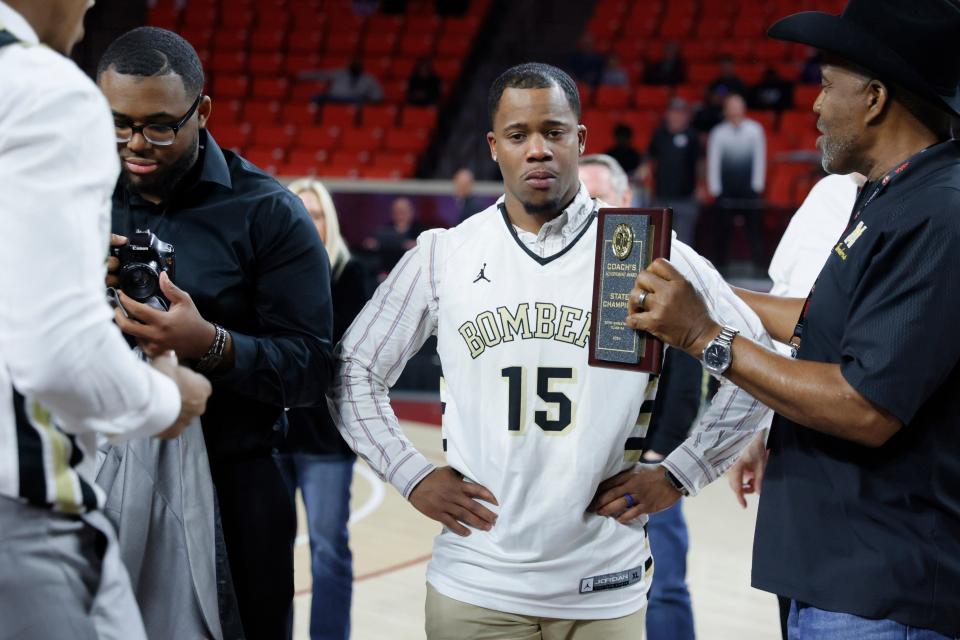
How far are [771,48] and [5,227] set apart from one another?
14447 mm

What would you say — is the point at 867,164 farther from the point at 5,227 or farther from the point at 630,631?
the point at 5,227

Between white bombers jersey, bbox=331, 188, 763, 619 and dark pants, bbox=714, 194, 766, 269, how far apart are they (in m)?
7.38

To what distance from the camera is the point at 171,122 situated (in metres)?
2.47

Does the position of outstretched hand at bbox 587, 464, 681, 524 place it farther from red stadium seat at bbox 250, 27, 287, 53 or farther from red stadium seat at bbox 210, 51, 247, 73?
red stadium seat at bbox 250, 27, 287, 53

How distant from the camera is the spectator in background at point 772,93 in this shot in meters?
13.4

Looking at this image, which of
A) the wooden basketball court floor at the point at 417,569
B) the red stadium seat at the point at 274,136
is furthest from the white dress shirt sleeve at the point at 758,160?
the red stadium seat at the point at 274,136

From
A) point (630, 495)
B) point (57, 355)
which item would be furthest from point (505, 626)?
point (57, 355)

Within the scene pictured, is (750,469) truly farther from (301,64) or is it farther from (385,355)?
(301,64)

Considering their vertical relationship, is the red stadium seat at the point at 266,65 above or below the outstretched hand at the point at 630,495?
above

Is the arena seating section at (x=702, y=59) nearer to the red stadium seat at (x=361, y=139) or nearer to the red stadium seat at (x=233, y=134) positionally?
the red stadium seat at (x=361, y=139)

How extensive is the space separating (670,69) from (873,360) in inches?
512

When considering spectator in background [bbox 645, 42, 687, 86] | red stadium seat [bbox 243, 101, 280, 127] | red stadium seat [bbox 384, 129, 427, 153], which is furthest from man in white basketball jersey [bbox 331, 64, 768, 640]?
red stadium seat [bbox 243, 101, 280, 127]

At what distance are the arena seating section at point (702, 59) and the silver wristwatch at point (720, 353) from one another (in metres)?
10.1

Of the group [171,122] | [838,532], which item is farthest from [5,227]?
[838,532]
